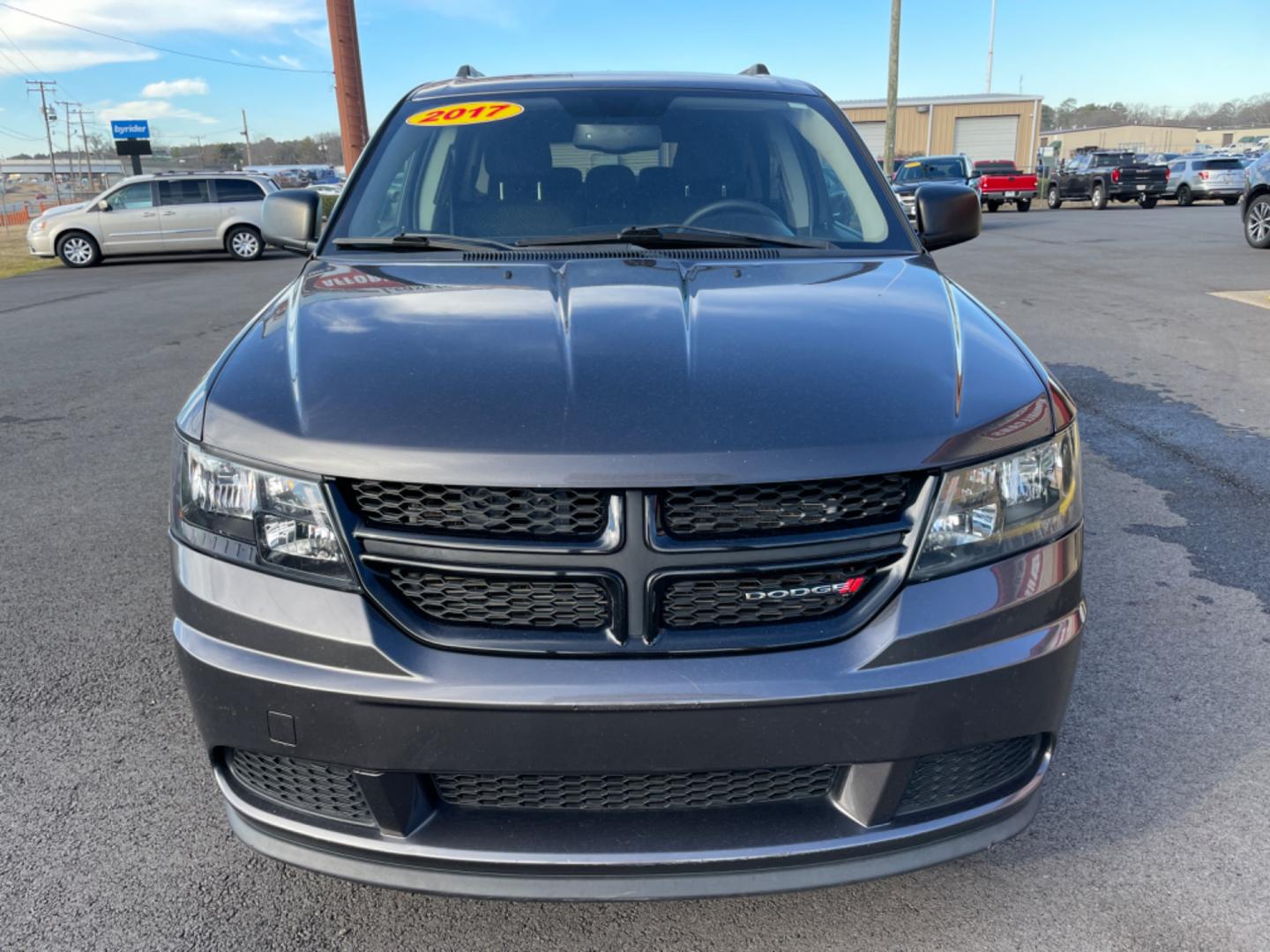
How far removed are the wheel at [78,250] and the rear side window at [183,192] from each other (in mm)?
1520

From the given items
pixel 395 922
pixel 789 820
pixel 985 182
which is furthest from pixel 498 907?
pixel 985 182

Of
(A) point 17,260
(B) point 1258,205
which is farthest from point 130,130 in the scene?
(B) point 1258,205

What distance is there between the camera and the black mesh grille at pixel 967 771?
5.91ft

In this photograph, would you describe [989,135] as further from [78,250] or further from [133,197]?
[78,250]

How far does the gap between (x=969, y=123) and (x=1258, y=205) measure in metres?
48.9

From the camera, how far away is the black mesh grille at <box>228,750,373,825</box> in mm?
1798

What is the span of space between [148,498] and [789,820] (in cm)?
411

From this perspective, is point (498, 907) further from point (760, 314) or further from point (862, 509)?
point (760, 314)

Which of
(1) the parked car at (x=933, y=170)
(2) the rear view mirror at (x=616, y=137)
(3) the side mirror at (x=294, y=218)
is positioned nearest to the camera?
(2) the rear view mirror at (x=616, y=137)

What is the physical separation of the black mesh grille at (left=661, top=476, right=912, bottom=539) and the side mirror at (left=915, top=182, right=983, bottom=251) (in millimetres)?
1874

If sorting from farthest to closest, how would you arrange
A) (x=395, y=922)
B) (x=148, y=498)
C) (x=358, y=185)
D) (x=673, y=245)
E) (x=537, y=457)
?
1. (x=148, y=498)
2. (x=358, y=185)
3. (x=673, y=245)
4. (x=395, y=922)
5. (x=537, y=457)

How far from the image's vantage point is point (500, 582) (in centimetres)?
173

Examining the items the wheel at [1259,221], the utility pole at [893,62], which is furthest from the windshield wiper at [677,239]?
the utility pole at [893,62]

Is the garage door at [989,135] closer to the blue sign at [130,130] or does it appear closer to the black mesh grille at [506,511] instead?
the blue sign at [130,130]
